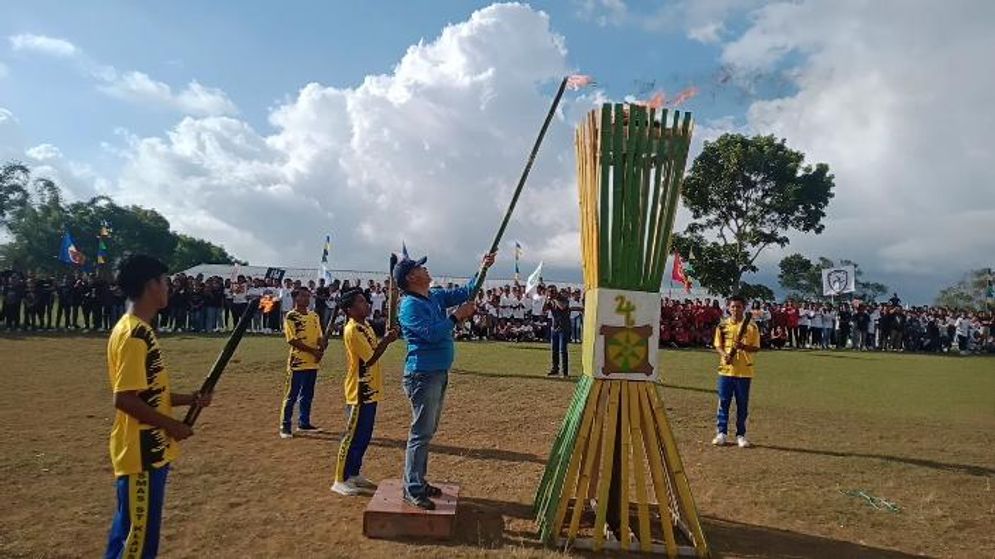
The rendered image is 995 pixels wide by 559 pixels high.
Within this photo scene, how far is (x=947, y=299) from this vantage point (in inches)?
2576

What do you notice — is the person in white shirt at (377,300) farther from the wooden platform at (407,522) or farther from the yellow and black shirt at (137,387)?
the yellow and black shirt at (137,387)

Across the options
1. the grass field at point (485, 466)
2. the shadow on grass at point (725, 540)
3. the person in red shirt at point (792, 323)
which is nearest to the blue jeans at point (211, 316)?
the grass field at point (485, 466)

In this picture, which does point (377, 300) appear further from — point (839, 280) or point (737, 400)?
point (839, 280)

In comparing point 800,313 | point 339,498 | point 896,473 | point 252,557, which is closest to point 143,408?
point 252,557

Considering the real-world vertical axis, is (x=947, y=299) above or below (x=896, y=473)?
above

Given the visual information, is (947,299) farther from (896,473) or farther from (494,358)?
(896,473)

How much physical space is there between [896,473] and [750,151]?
69.1 ft

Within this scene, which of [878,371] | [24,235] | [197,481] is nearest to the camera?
[197,481]

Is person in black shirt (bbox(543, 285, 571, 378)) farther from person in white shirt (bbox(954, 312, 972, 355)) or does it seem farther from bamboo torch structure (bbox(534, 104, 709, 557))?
person in white shirt (bbox(954, 312, 972, 355))

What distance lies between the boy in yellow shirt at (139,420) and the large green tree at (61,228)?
4325cm

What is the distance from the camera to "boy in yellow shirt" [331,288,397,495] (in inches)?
273

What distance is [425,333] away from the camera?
5.61 m

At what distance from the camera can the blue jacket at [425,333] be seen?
5633 mm

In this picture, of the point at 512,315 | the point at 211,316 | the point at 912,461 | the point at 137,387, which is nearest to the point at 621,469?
the point at 137,387
